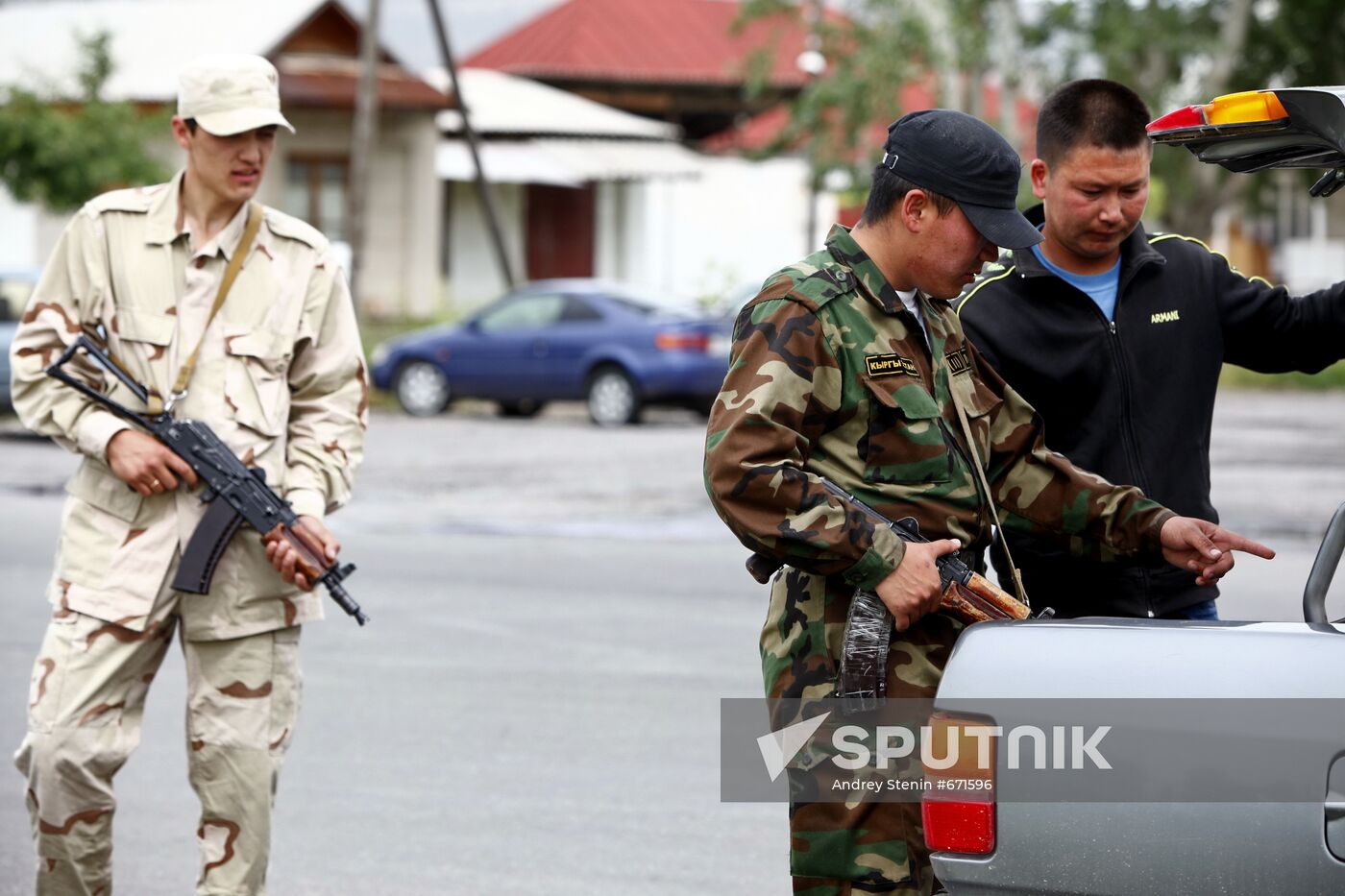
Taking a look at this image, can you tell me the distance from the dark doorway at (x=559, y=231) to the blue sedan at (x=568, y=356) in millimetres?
16303

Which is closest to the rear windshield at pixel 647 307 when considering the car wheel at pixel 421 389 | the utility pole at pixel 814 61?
the car wheel at pixel 421 389

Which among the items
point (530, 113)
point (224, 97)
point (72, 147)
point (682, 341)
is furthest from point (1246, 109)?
point (530, 113)

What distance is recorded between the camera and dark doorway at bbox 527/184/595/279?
36875mm

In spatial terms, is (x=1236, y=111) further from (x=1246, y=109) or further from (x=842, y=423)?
(x=842, y=423)

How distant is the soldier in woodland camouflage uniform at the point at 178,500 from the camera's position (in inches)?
151

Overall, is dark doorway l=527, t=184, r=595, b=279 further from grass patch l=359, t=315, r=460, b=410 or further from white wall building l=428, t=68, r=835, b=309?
grass patch l=359, t=315, r=460, b=410

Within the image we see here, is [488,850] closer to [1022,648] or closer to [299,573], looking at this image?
[299,573]

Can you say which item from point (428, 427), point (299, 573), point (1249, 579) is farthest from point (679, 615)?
point (428, 427)

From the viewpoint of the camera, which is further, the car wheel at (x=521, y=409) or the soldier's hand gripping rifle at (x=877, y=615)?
the car wheel at (x=521, y=409)

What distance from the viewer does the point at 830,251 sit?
323 centimetres

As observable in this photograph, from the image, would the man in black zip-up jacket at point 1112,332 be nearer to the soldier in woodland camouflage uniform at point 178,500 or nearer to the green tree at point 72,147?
the soldier in woodland camouflage uniform at point 178,500

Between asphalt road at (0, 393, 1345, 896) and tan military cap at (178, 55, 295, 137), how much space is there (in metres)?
2.14

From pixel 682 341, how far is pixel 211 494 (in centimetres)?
1484

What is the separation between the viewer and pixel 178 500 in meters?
3.93
